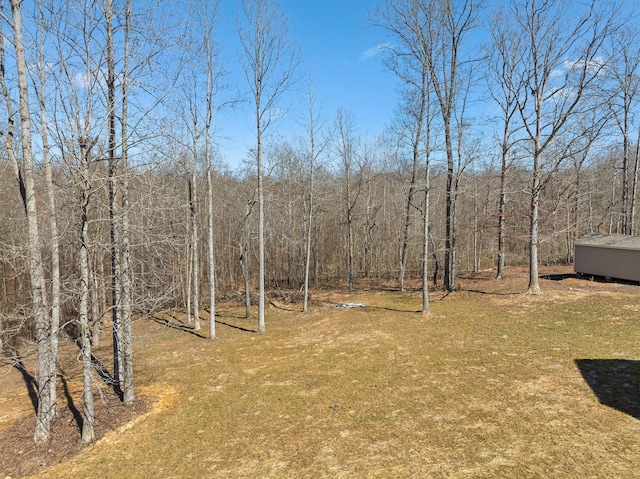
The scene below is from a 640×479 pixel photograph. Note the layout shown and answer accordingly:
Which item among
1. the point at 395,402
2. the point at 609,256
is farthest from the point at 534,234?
the point at 395,402

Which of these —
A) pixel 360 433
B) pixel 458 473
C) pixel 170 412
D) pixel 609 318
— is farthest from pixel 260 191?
pixel 609 318

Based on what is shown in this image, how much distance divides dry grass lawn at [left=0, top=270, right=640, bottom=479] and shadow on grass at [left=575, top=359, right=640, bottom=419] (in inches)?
1.1

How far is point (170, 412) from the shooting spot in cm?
531

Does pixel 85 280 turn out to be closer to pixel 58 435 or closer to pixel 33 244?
pixel 33 244

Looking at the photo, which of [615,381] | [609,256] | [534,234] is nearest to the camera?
[615,381]

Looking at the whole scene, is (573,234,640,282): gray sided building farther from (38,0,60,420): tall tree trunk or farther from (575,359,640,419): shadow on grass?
(38,0,60,420): tall tree trunk

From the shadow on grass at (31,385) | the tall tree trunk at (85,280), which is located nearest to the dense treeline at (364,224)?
the shadow on grass at (31,385)

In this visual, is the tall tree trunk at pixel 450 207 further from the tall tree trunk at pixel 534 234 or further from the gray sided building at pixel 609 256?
the gray sided building at pixel 609 256

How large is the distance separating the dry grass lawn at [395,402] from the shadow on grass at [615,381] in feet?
0.09

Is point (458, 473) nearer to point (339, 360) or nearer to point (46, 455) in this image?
point (339, 360)

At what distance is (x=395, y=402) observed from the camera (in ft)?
16.7

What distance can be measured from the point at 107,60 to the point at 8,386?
6776 mm

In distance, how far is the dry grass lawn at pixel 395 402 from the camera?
12.4 feet

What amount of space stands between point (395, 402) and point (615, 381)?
341cm
